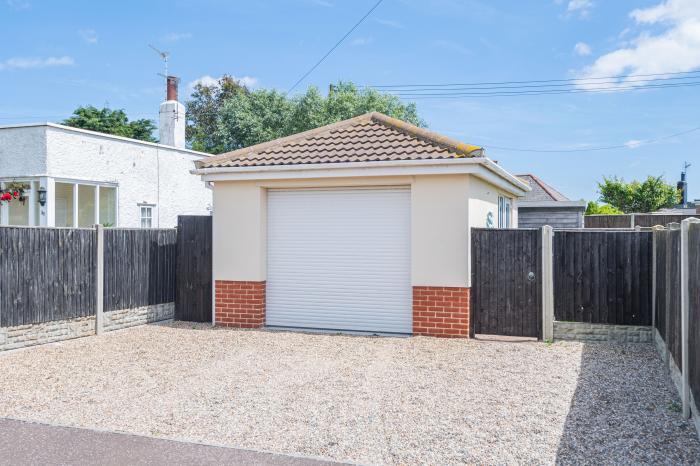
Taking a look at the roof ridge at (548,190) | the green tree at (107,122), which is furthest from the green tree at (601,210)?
the green tree at (107,122)

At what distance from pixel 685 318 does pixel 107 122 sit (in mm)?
35830

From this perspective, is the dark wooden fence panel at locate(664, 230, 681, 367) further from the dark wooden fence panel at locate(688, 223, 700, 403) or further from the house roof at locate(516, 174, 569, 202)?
the house roof at locate(516, 174, 569, 202)

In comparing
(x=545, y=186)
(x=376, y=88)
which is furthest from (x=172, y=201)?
(x=376, y=88)

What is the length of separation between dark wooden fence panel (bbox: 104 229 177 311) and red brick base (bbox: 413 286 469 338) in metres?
4.98

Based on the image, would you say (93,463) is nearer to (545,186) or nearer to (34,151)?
(34,151)

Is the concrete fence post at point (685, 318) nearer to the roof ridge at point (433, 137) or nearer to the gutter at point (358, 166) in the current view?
the gutter at point (358, 166)

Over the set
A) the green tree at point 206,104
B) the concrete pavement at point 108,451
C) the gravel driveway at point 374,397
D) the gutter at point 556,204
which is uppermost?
the green tree at point 206,104

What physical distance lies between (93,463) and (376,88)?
29.1m

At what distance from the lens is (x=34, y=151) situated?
14672 millimetres

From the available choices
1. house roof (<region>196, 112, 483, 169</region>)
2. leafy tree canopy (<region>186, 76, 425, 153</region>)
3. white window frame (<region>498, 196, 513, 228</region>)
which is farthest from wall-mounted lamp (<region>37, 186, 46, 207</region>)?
leafy tree canopy (<region>186, 76, 425, 153</region>)

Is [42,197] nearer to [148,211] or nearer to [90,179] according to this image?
[90,179]

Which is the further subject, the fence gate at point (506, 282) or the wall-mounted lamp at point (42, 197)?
the wall-mounted lamp at point (42, 197)

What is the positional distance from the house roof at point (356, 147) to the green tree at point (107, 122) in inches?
1053

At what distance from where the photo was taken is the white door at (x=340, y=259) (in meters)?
9.92
